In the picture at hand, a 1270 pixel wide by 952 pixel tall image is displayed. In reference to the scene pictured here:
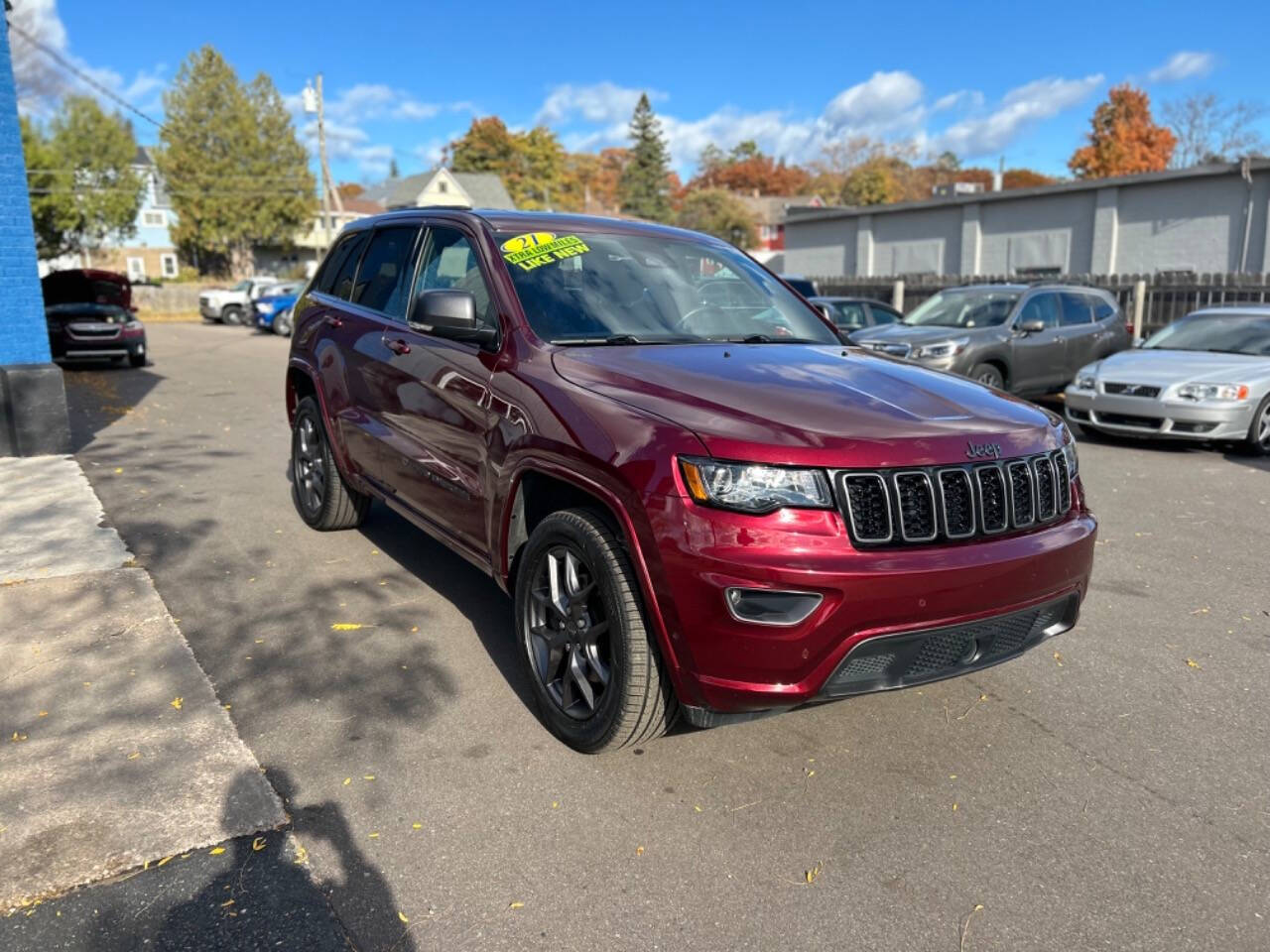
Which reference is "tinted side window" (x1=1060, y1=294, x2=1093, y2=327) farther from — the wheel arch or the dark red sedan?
the dark red sedan

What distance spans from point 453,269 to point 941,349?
817 centimetres

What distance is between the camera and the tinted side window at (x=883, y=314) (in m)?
17.0

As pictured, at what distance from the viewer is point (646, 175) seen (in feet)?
299

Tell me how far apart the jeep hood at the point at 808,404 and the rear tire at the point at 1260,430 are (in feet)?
23.5

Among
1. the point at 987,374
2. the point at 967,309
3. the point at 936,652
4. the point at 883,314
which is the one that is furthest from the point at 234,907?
the point at 883,314

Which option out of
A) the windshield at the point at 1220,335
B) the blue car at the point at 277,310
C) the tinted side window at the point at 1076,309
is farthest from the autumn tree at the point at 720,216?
the windshield at the point at 1220,335

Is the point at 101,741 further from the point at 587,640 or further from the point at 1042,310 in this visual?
the point at 1042,310

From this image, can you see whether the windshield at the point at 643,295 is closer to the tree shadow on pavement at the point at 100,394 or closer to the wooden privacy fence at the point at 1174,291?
the tree shadow on pavement at the point at 100,394

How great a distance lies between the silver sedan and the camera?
9.38m

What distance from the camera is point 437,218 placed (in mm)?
4867

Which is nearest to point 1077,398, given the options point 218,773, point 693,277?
point 693,277

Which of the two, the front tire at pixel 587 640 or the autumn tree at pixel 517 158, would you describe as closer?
the front tire at pixel 587 640

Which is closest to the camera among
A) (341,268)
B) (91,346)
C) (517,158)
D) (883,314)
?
(341,268)

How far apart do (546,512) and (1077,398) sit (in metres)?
8.31
